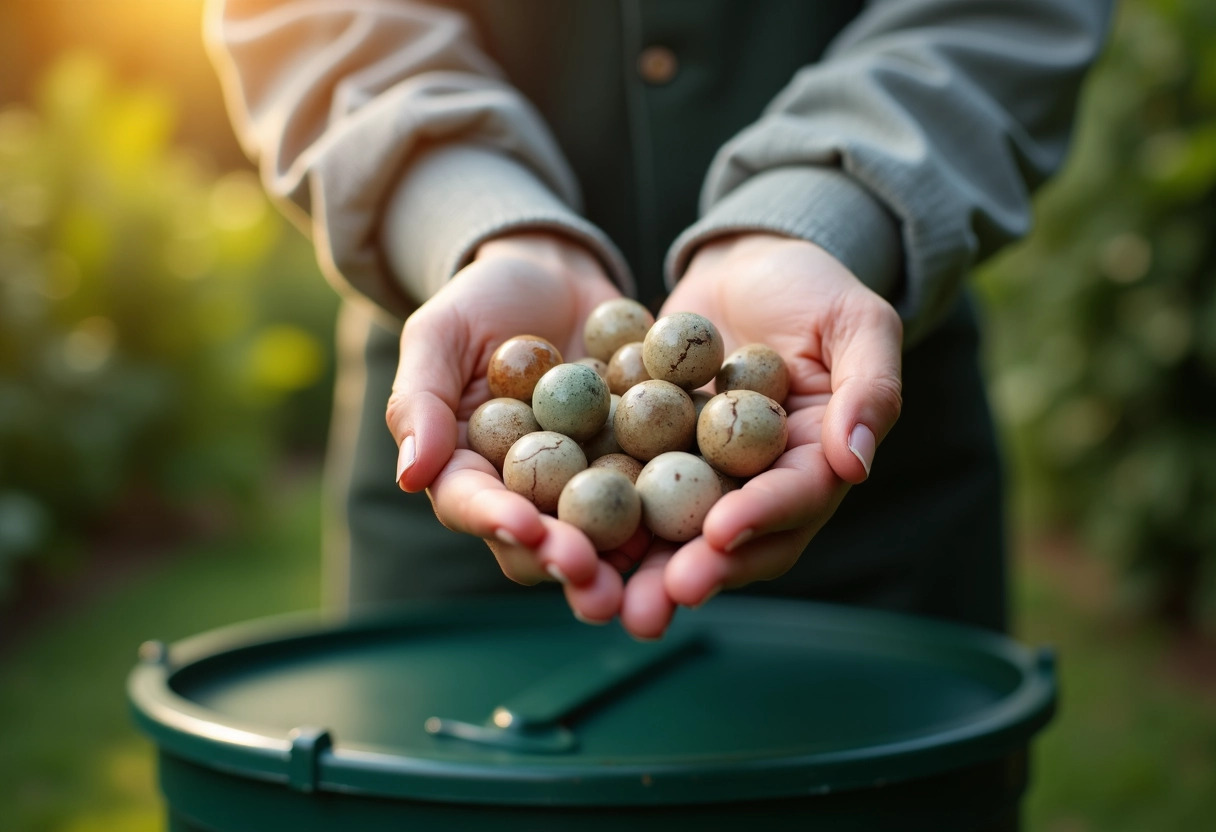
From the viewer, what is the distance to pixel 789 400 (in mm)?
1529

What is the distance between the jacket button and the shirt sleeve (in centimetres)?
21

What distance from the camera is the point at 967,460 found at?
6.88 feet

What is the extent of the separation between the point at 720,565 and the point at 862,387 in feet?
0.84

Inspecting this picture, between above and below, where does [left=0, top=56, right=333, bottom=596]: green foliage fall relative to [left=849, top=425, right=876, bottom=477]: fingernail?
below

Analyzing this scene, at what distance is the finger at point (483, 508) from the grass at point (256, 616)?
2.56 meters

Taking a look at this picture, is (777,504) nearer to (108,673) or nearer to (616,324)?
(616,324)

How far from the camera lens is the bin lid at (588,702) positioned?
1263 mm

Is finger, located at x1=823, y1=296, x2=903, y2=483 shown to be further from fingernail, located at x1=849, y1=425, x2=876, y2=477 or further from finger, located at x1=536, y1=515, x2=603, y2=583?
finger, located at x1=536, y1=515, x2=603, y2=583

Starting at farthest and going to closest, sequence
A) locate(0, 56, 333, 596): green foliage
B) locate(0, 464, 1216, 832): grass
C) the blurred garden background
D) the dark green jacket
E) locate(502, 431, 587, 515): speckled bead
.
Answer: locate(0, 56, 333, 596): green foliage
the blurred garden background
locate(0, 464, 1216, 832): grass
the dark green jacket
locate(502, 431, 587, 515): speckled bead

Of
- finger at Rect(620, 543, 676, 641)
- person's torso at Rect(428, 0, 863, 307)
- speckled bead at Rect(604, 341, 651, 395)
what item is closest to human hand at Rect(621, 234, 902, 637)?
finger at Rect(620, 543, 676, 641)

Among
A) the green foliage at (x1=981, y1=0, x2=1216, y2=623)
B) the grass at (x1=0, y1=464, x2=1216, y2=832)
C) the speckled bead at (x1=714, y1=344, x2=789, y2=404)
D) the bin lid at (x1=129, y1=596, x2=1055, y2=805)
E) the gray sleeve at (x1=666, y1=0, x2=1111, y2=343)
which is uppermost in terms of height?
the gray sleeve at (x1=666, y1=0, x2=1111, y2=343)

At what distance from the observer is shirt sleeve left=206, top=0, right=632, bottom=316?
1.74 meters

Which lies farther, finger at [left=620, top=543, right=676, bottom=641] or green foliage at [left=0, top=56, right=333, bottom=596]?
green foliage at [left=0, top=56, right=333, bottom=596]

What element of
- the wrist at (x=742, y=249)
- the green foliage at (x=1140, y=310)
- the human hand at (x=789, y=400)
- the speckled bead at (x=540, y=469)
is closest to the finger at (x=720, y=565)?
the human hand at (x=789, y=400)
